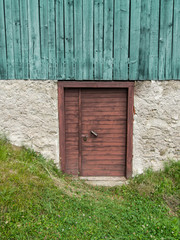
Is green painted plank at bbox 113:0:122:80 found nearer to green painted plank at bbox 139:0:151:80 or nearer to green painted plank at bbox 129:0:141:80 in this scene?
green painted plank at bbox 129:0:141:80

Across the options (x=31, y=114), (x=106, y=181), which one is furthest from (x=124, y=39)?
(x=106, y=181)

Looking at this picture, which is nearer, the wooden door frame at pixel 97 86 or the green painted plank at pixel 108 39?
the green painted plank at pixel 108 39

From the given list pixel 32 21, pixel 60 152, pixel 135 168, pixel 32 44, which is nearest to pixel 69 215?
pixel 60 152

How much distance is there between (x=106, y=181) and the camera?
4453 millimetres

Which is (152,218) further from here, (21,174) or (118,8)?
(118,8)

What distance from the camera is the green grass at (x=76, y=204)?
2895mm

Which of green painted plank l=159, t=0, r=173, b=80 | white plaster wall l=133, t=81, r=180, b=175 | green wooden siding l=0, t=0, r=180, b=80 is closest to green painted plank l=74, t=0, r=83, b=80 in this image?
green wooden siding l=0, t=0, r=180, b=80

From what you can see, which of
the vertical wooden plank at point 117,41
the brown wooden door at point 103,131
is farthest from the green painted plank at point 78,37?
the vertical wooden plank at point 117,41

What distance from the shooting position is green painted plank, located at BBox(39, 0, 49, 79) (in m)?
4.10

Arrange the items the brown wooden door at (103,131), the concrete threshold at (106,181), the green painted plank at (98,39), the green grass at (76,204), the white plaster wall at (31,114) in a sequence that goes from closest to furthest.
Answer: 1. the green grass at (76,204)
2. the green painted plank at (98,39)
3. the white plaster wall at (31,114)
4. the concrete threshold at (106,181)
5. the brown wooden door at (103,131)

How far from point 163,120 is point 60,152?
2324 mm

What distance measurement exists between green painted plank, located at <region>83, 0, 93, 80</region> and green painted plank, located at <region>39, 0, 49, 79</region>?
2.54 feet

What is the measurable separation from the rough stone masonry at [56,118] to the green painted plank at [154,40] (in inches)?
9.2

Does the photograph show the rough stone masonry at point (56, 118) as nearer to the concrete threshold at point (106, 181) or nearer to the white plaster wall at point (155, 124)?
the white plaster wall at point (155, 124)
